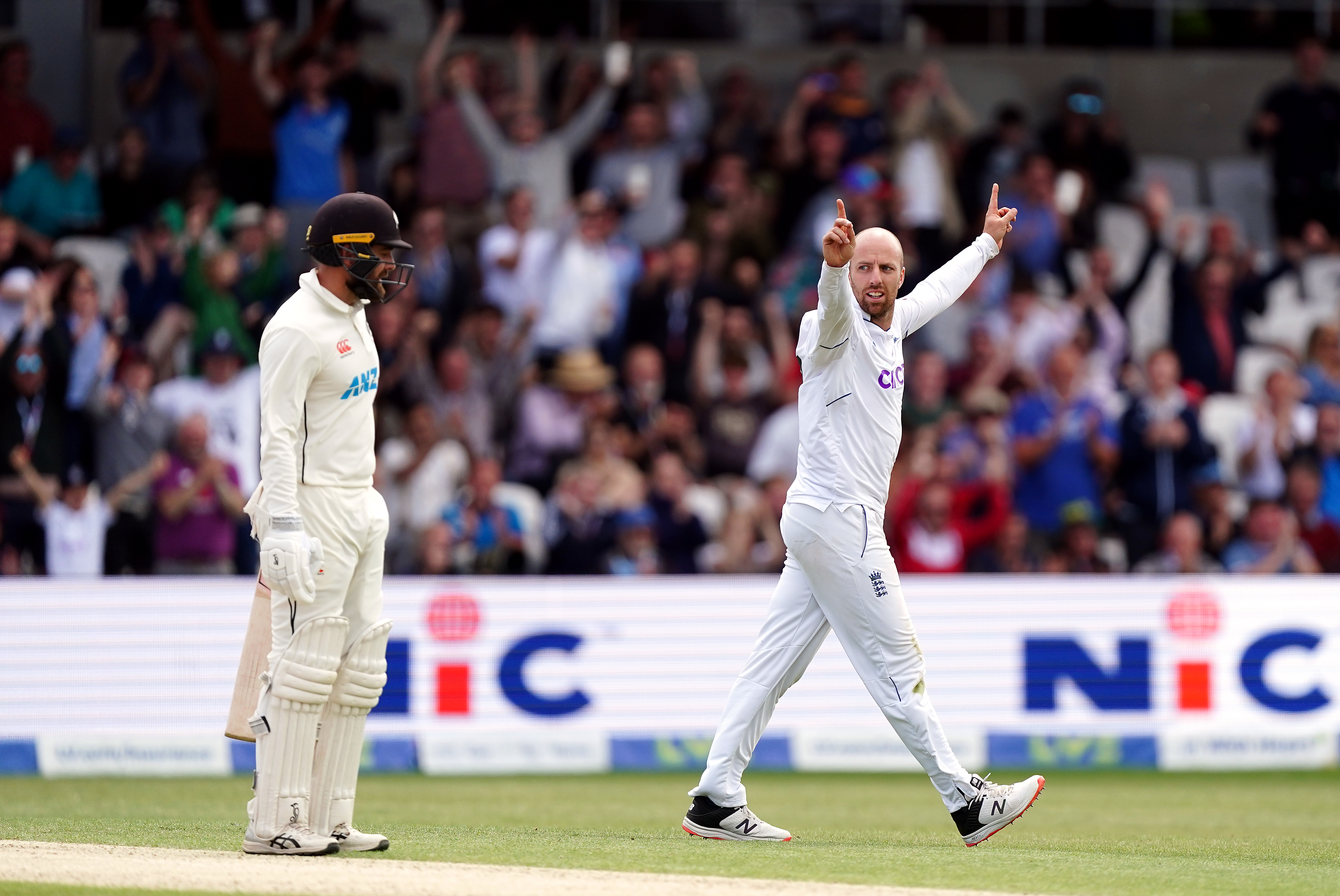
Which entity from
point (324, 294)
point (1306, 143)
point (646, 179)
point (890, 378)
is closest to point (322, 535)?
point (324, 294)

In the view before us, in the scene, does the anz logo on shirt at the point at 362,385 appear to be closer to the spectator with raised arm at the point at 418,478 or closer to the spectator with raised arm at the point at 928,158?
the spectator with raised arm at the point at 418,478

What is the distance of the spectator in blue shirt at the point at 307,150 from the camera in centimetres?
1642

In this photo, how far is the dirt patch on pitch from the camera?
609 cm

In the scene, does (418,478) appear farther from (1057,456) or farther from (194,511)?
(1057,456)

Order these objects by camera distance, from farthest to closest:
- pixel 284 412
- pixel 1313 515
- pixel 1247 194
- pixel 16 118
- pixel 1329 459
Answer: pixel 1247 194 < pixel 16 118 < pixel 1329 459 < pixel 1313 515 < pixel 284 412

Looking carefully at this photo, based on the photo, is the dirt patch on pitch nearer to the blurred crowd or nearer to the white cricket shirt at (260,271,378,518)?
the white cricket shirt at (260,271,378,518)

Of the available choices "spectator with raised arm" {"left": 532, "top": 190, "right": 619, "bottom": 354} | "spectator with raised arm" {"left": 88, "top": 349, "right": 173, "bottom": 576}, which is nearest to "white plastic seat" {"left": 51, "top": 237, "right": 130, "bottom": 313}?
"spectator with raised arm" {"left": 88, "top": 349, "right": 173, "bottom": 576}

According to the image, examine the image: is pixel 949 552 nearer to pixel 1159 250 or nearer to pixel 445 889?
pixel 1159 250

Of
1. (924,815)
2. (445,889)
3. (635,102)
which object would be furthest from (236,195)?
(445,889)

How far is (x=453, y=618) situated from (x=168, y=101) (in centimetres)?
622

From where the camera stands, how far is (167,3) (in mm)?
17266

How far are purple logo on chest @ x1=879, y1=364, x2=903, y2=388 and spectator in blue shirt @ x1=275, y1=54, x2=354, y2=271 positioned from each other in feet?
31.9

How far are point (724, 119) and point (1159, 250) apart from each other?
4260mm

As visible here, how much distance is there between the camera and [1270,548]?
587 inches
